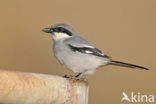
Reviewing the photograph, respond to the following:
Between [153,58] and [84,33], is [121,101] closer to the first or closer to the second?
[153,58]

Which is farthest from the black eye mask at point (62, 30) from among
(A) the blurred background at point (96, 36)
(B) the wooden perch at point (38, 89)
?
(B) the wooden perch at point (38, 89)

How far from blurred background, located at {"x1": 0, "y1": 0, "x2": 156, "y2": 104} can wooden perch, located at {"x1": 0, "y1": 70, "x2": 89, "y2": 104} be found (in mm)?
1571

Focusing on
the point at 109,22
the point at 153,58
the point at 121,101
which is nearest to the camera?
the point at 121,101

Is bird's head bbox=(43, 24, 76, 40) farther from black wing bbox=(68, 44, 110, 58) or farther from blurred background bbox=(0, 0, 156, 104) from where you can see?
blurred background bbox=(0, 0, 156, 104)

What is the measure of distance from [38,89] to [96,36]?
2.37m

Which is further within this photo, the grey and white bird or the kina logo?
the kina logo

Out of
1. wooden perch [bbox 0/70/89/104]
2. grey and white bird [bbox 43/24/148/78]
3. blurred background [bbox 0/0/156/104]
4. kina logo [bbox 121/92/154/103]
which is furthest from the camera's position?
blurred background [bbox 0/0/156/104]

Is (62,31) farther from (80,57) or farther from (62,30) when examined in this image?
(80,57)

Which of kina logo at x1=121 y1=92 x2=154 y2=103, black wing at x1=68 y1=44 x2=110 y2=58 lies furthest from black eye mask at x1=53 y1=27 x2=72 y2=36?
kina logo at x1=121 y1=92 x2=154 y2=103

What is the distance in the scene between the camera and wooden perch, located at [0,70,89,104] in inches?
64.1

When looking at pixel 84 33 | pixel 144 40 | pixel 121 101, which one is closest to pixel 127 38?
pixel 144 40

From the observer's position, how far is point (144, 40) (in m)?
4.07

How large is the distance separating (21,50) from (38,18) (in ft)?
1.30

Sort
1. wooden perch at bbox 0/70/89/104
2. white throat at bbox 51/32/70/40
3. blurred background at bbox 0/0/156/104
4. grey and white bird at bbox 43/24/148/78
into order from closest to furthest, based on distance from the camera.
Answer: wooden perch at bbox 0/70/89/104, grey and white bird at bbox 43/24/148/78, white throat at bbox 51/32/70/40, blurred background at bbox 0/0/156/104
